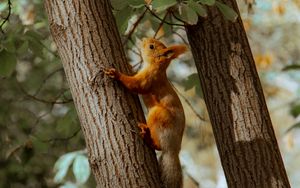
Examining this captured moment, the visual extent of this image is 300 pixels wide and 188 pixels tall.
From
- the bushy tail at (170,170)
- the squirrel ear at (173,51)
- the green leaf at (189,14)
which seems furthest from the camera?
the squirrel ear at (173,51)

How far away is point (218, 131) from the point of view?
2514mm

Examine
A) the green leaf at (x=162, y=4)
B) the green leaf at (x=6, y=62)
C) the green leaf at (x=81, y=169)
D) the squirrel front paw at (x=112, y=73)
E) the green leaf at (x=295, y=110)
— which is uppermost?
the green leaf at (x=6, y=62)

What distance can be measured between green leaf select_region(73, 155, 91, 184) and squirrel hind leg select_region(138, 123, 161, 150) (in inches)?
27.2

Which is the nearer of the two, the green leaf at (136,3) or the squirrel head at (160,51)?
the green leaf at (136,3)

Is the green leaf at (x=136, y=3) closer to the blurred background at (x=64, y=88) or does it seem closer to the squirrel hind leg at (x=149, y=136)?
the blurred background at (x=64, y=88)

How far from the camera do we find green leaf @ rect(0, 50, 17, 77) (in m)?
2.62

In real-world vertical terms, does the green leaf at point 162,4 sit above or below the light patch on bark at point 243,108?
above

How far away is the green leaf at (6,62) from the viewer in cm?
262

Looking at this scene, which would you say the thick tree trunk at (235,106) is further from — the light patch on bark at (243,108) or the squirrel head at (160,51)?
the squirrel head at (160,51)

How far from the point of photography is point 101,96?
2.02 m

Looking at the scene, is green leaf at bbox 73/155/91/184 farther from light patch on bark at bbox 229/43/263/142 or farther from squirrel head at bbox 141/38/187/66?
light patch on bark at bbox 229/43/263/142

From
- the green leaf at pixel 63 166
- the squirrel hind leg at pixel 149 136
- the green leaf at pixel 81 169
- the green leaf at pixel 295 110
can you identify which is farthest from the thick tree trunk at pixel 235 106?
the green leaf at pixel 295 110

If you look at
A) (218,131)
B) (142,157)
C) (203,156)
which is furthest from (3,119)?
(203,156)

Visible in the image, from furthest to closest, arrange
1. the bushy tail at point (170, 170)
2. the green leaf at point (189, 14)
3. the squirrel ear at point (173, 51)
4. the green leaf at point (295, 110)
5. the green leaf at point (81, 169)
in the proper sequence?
the green leaf at point (81, 169) → the squirrel ear at point (173, 51) → the bushy tail at point (170, 170) → the green leaf at point (189, 14) → the green leaf at point (295, 110)
